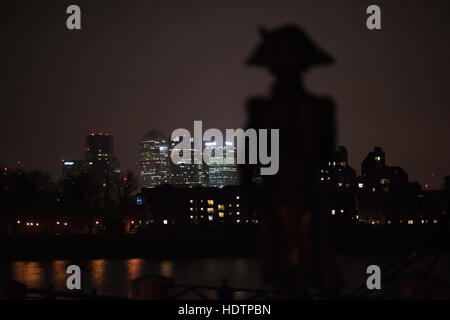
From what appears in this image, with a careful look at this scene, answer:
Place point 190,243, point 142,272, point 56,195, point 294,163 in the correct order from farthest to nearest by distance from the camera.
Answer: point 56,195 < point 190,243 < point 142,272 < point 294,163

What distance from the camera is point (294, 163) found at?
232 inches

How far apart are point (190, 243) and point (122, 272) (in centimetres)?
2400

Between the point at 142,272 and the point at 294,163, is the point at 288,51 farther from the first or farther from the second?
the point at 142,272

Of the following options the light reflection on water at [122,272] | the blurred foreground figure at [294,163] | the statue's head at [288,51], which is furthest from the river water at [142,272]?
the statue's head at [288,51]

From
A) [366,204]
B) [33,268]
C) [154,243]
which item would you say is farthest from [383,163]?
[33,268]

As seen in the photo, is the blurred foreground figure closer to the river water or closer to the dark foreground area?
the river water

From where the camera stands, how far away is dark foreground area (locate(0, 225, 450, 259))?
243 ft

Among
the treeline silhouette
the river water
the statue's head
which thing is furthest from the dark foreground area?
the statue's head

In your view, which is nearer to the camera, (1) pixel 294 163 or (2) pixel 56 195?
(1) pixel 294 163

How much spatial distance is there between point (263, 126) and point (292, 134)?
316 mm

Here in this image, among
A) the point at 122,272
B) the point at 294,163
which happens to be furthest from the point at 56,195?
the point at 294,163

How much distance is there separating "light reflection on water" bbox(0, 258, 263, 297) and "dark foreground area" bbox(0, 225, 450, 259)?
4.84 meters

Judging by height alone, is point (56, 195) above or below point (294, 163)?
below
